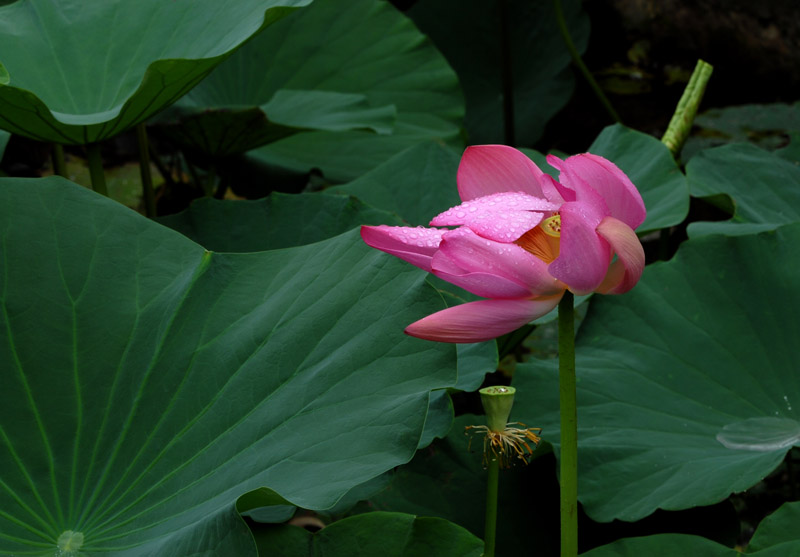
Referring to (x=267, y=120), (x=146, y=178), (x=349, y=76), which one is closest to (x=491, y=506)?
(x=267, y=120)

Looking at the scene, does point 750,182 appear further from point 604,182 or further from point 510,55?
point 510,55

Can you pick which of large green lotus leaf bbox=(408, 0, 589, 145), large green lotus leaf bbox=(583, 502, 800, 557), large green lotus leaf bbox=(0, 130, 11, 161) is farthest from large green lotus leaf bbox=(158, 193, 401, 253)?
large green lotus leaf bbox=(408, 0, 589, 145)

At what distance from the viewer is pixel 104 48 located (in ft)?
3.91

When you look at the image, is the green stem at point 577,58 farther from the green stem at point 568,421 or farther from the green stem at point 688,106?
the green stem at point 568,421

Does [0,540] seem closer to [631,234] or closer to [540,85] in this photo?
[631,234]

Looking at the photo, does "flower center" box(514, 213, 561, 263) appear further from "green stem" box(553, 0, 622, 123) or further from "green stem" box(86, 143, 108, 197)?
"green stem" box(553, 0, 622, 123)

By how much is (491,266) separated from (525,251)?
3 cm

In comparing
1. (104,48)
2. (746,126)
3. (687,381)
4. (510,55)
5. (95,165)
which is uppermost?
(104,48)

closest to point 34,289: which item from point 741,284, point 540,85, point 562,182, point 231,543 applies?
point 231,543

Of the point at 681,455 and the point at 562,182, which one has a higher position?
the point at 562,182

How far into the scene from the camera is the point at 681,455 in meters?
0.95

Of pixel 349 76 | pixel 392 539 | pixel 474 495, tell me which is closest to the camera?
pixel 392 539

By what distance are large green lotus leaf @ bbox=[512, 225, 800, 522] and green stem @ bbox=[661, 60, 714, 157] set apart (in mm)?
318

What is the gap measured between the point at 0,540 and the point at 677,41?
95.1 inches
